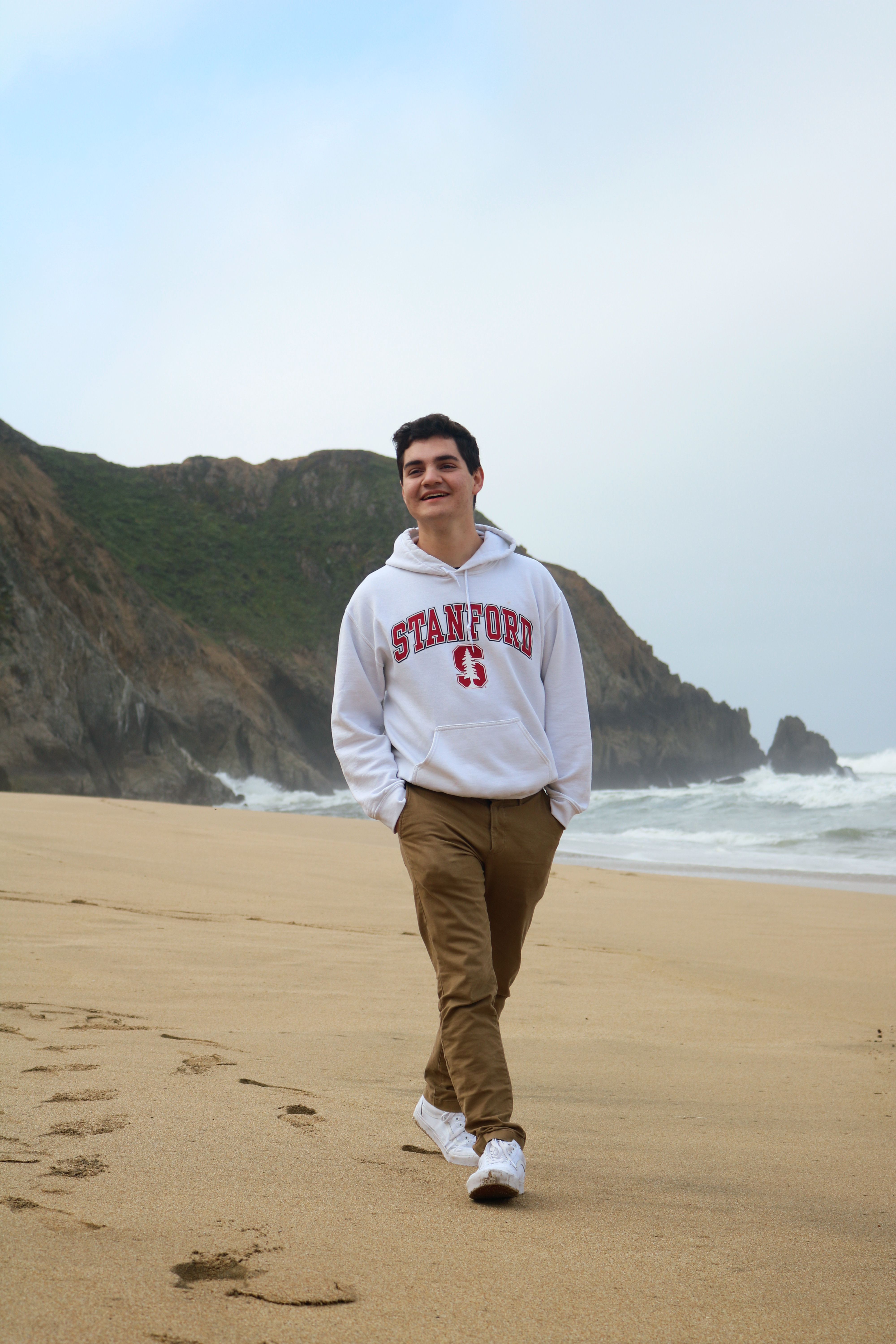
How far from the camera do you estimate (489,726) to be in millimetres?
2652

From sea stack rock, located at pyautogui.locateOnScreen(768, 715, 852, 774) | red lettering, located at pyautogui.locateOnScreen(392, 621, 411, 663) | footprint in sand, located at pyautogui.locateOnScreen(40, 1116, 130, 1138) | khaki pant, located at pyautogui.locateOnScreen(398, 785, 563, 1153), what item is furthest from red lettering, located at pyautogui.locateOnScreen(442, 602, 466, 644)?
sea stack rock, located at pyautogui.locateOnScreen(768, 715, 852, 774)

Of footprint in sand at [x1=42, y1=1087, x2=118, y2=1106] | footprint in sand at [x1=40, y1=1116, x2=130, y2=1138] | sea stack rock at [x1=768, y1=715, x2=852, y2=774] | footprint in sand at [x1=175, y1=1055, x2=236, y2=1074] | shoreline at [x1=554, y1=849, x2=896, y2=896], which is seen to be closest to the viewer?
footprint in sand at [x1=40, y1=1116, x2=130, y2=1138]

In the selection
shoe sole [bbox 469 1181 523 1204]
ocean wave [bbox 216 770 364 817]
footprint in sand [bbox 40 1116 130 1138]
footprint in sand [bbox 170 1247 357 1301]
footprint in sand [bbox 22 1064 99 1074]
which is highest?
footprint in sand [bbox 170 1247 357 1301]

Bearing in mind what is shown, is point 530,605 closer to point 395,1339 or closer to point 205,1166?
point 205,1166

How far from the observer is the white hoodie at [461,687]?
263 centimetres

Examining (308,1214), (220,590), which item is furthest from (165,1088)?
(220,590)

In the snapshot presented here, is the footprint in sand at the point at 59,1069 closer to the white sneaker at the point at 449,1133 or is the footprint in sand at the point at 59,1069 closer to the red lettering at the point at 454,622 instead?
the white sneaker at the point at 449,1133

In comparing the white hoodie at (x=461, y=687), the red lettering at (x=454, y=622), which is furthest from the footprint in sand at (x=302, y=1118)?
the red lettering at (x=454, y=622)

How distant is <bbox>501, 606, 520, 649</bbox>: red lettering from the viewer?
276 centimetres

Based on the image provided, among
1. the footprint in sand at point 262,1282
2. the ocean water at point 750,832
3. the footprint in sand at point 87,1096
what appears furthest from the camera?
the ocean water at point 750,832

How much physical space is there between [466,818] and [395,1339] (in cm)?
129

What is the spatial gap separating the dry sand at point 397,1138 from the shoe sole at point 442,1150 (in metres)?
0.03

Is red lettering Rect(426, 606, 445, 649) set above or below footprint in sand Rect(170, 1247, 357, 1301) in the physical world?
above

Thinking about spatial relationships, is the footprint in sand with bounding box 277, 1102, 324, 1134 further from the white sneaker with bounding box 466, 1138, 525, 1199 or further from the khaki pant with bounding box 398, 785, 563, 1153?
the white sneaker with bounding box 466, 1138, 525, 1199
